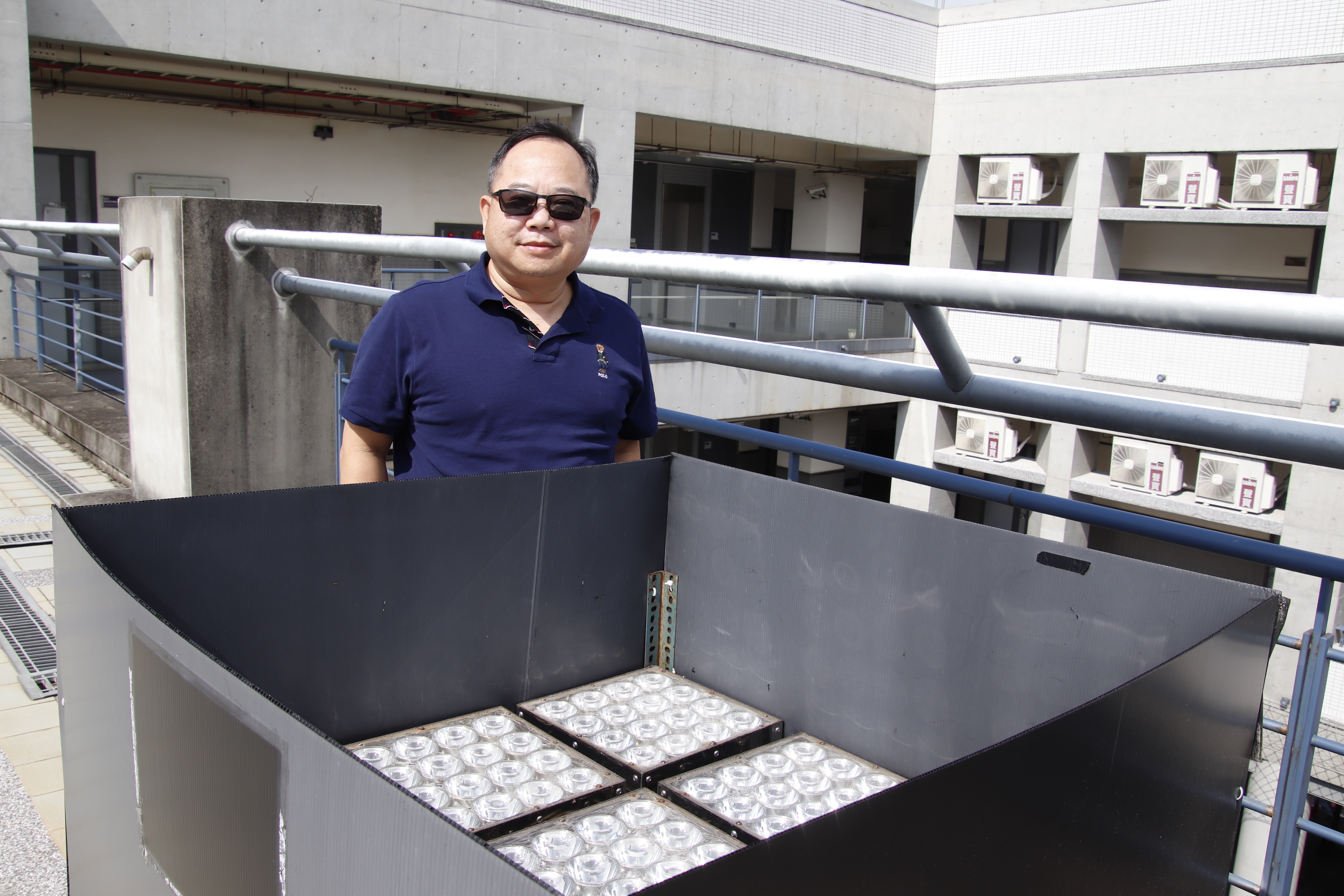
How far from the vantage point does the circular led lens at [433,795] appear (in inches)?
65.9

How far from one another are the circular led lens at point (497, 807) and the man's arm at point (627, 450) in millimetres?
781

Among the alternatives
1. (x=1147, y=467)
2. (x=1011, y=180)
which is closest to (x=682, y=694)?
(x=1147, y=467)

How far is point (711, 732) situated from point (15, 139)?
10.5 m

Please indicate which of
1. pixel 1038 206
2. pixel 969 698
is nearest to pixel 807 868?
pixel 969 698

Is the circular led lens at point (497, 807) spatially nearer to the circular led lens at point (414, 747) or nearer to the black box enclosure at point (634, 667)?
the circular led lens at point (414, 747)

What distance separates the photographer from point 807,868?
88 cm

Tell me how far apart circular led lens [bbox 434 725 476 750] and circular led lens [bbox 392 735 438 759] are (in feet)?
0.05

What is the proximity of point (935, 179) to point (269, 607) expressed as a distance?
61.7ft

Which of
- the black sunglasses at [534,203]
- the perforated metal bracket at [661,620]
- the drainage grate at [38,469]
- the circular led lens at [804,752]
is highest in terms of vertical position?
the black sunglasses at [534,203]

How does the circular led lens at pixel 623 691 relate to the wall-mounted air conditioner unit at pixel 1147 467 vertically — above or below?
above

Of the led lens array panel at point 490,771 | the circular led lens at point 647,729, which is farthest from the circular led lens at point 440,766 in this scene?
the circular led lens at point 647,729

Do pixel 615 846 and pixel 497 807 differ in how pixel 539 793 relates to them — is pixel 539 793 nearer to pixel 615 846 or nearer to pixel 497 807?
pixel 497 807

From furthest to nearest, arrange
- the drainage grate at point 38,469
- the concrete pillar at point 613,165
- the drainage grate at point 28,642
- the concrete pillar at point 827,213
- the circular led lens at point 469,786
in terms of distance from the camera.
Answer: the concrete pillar at point 827,213 < the concrete pillar at point 613,165 < the drainage grate at point 38,469 < the drainage grate at point 28,642 < the circular led lens at point 469,786

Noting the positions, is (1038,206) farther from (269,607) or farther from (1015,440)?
(269,607)
